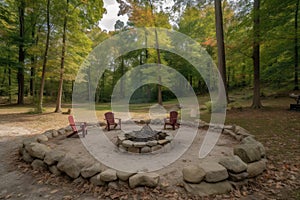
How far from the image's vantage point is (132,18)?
11820 mm

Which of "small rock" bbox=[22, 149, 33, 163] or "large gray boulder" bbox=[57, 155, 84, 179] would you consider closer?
"large gray boulder" bbox=[57, 155, 84, 179]

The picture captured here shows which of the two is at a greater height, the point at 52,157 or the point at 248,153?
the point at 248,153

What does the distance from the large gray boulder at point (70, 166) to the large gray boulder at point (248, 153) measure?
2687mm

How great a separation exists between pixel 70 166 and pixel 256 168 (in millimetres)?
3003

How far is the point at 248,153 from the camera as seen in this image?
2.78 meters

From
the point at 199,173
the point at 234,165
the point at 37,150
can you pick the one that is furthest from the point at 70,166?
the point at 234,165

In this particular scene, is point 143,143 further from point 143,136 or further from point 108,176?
point 108,176

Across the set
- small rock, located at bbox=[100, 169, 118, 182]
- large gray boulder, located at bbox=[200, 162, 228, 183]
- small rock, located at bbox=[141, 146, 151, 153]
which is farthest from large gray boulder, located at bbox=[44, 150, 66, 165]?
large gray boulder, located at bbox=[200, 162, 228, 183]

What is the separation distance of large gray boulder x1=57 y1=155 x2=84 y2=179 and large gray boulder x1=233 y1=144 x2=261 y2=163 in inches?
106

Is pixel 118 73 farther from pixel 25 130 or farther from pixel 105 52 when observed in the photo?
pixel 25 130

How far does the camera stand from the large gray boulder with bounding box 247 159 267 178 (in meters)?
2.54

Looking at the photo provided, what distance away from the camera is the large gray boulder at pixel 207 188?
87.8 inches

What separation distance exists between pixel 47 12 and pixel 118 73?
15.1 m

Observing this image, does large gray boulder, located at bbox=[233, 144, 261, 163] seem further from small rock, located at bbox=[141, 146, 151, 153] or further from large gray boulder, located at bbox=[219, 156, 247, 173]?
small rock, located at bbox=[141, 146, 151, 153]
